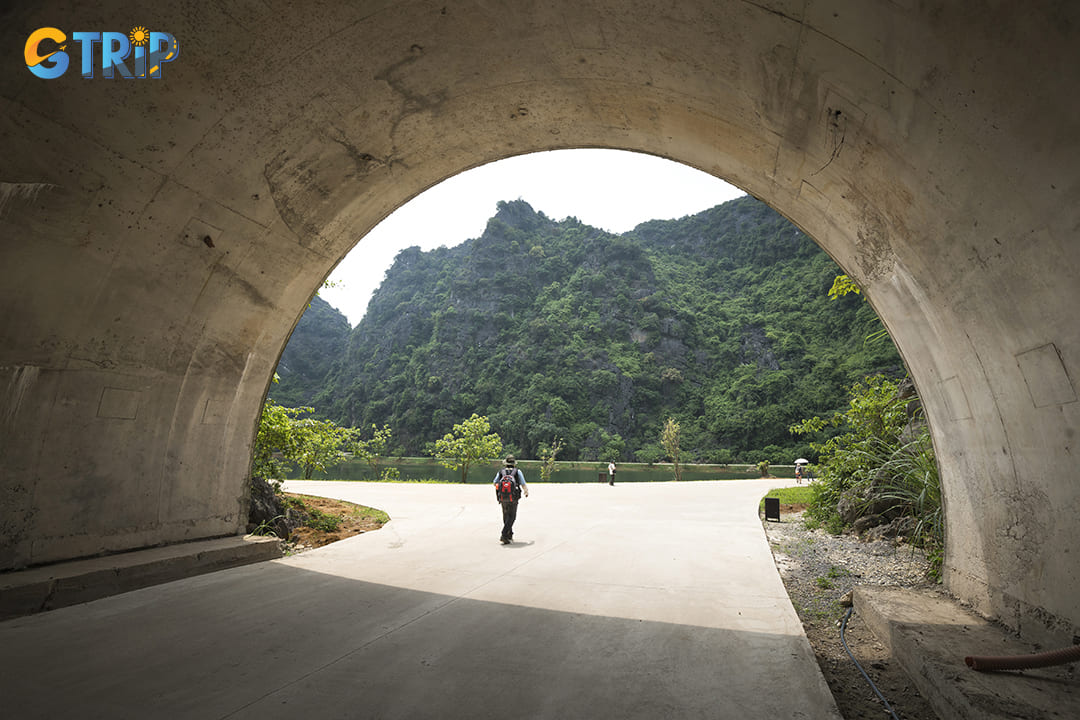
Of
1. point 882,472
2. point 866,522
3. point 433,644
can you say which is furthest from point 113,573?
point 882,472

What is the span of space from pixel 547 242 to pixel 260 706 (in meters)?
109

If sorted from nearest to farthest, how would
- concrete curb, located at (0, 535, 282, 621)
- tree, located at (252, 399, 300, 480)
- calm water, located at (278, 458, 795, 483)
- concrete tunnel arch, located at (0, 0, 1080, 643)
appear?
concrete tunnel arch, located at (0, 0, 1080, 643), concrete curb, located at (0, 535, 282, 621), tree, located at (252, 399, 300, 480), calm water, located at (278, 458, 795, 483)

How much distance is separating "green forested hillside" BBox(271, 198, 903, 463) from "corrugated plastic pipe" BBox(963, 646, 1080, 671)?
5448 cm

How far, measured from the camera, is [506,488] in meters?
7.40

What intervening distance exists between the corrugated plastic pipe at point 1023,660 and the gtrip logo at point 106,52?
19.2 ft

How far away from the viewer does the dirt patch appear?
24.0 feet

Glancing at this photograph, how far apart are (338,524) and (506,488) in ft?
10.3

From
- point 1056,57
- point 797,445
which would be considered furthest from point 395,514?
point 797,445

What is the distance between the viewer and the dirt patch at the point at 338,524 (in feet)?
24.0

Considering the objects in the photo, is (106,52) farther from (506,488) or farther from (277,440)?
(277,440)

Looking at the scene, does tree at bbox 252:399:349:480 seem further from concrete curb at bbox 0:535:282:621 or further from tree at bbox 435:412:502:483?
tree at bbox 435:412:502:483

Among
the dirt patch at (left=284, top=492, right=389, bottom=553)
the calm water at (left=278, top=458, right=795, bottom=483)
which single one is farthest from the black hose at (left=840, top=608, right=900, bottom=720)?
the calm water at (left=278, top=458, right=795, bottom=483)

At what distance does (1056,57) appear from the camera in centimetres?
196

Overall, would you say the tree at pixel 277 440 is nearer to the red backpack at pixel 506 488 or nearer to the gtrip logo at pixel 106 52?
the red backpack at pixel 506 488
